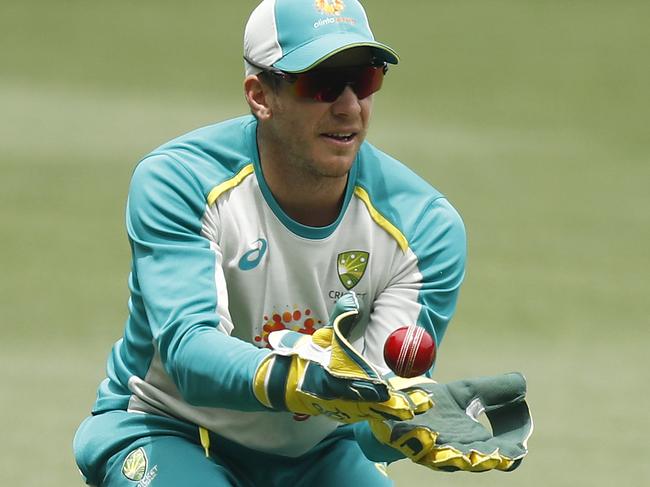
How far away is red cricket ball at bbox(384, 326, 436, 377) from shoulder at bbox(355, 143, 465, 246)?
0.68 metres

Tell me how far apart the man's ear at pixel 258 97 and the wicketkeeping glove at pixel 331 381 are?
2.76 feet

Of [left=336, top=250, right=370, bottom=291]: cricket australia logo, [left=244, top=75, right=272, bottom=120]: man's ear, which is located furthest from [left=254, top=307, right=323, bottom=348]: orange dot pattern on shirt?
[left=244, top=75, right=272, bottom=120]: man's ear

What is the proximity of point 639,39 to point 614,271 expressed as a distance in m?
3.75

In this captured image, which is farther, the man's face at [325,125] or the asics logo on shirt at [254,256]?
the asics logo on shirt at [254,256]

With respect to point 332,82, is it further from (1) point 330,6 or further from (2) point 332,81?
(1) point 330,6

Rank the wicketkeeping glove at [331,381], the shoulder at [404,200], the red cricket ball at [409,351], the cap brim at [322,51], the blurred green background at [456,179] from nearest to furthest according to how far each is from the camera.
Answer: the wicketkeeping glove at [331,381] < the red cricket ball at [409,351] < the cap brim at [322,51] < the shoulder at [404,200] < the blurred green background at [456,179]

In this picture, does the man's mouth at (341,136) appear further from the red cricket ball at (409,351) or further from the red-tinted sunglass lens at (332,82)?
the red cricket ball at (409,351)

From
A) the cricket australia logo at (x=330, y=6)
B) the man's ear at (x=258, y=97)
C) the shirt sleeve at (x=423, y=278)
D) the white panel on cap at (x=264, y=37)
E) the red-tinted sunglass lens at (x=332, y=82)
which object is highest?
the cricket australia logo at (x=330, y=6)

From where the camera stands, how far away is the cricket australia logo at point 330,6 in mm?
4508

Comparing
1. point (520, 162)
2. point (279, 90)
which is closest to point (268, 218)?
point (279, 90)

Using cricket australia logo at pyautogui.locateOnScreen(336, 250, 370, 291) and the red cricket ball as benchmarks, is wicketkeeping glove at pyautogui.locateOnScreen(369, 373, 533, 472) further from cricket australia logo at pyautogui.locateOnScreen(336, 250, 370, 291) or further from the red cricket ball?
cricket australia logo at pyautogui.locateOnScreen(336, 250, 370, 291)

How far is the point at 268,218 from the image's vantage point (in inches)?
183

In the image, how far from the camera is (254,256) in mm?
4609

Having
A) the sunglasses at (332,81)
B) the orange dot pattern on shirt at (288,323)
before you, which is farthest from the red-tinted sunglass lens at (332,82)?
the orange dot pattern on shirt at (288,323)
